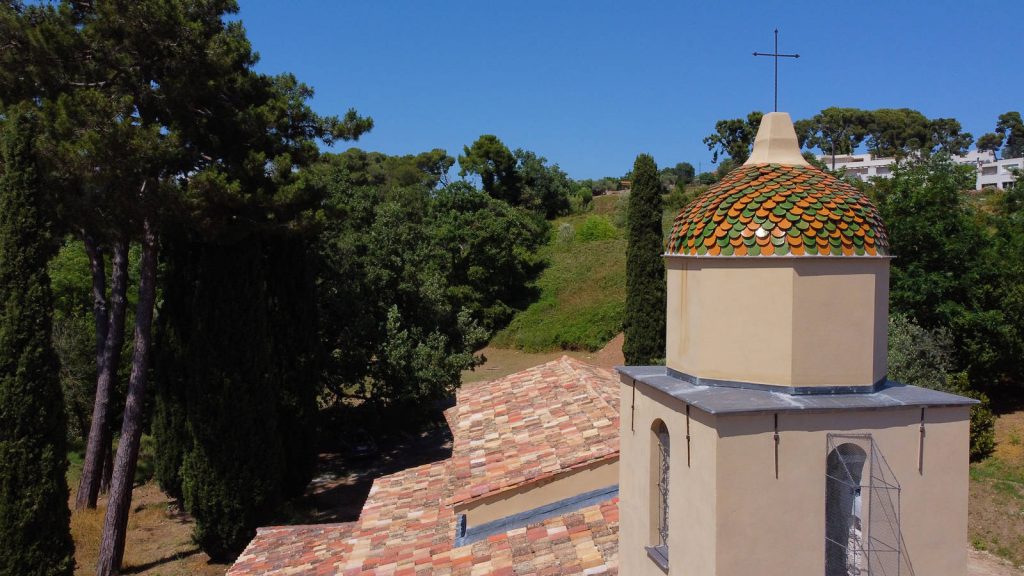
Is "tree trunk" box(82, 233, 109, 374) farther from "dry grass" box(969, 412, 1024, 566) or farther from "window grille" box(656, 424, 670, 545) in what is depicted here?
"dry grass" box(969, 412, 1024, 566)

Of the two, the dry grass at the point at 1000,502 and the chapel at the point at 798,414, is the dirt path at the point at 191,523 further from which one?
the chapel at the point at 798,414

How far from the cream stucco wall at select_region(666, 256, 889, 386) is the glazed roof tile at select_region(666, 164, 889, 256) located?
0.30 ft

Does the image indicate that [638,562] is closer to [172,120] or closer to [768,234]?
[768,234]

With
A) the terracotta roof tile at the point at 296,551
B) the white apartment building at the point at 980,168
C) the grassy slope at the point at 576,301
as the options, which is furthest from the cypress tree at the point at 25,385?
the white apartment building at the point at 980,168

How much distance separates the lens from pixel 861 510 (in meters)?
5.08

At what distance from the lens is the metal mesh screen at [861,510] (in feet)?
16.5

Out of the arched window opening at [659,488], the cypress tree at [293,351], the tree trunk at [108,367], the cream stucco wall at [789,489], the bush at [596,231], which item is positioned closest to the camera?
the cream stucco wall at [789,489]

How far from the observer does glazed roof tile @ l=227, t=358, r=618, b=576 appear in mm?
8000

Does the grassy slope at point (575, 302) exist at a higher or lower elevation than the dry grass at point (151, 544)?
higher

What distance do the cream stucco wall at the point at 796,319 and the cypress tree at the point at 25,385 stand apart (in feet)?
40.7

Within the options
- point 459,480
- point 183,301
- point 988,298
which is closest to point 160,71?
point 183,301

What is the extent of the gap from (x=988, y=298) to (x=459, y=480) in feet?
62.9

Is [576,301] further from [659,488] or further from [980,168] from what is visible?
[980,168]

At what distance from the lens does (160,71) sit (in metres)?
14.0
